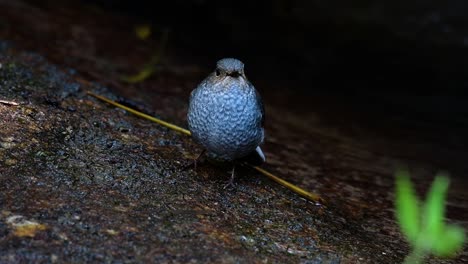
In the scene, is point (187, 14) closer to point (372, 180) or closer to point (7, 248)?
point (372, 180)

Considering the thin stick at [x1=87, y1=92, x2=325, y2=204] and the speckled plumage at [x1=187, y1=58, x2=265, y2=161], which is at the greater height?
the speckled plumage at [x1=187, y1=58, x2=265, y2=161]

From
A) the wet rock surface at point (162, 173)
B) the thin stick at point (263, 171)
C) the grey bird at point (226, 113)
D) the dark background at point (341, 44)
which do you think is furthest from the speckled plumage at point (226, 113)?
the dark background at point (341, 44)

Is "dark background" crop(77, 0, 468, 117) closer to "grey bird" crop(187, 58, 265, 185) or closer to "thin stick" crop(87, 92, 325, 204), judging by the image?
"thin stick" crop(87, 92, 325, 204)

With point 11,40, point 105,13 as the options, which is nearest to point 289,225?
point 11,40

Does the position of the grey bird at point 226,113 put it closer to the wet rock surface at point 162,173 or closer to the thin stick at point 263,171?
the wet rock surface at point 162,173

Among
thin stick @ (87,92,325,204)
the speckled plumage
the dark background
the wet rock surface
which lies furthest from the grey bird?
the dark background
